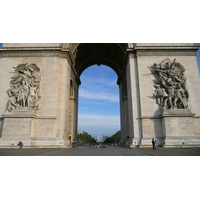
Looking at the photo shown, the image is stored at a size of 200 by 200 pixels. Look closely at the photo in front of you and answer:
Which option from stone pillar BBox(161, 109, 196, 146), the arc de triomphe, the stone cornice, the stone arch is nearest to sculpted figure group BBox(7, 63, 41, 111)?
the arc de triomphe

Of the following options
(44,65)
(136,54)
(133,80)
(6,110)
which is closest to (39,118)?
(6,110)

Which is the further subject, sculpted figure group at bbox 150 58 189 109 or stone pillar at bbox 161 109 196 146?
sculpted figure group at bbox 150 58 189 109

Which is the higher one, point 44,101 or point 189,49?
point 189,49

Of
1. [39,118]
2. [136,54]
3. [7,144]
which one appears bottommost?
[7,144]

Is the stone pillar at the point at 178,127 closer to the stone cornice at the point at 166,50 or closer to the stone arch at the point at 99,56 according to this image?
the stone cornice at the point at 166,50

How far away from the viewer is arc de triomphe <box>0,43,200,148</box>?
1484 centimetres

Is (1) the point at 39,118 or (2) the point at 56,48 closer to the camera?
(1) the point at 39,118

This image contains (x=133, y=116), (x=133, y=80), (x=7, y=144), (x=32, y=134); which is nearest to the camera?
(x=7, y=144)

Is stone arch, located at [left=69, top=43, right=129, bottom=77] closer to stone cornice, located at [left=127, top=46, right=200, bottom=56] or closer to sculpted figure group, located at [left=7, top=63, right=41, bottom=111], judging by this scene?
stone cornice, located at [left=127, top=46, right=200, bottom=56]

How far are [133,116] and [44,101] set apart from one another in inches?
374

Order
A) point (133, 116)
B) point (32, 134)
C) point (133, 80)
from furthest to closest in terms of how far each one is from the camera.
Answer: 1. point (133, 80)
2. point (133, 116)
3. point (32, 134)

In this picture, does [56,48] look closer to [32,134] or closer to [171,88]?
[32,134]

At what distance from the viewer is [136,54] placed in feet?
58.6

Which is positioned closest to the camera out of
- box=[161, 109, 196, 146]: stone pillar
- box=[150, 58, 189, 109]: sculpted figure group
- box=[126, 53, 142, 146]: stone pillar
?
box=[161, 109, 196, 146]: stone pillar
